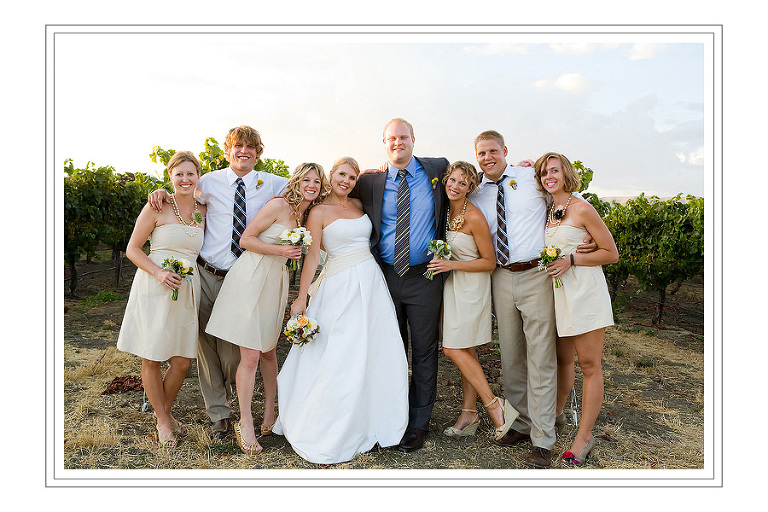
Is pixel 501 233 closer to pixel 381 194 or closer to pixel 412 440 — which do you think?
pixel 381 194

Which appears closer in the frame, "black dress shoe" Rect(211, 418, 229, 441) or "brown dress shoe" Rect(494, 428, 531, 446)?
"brown dress shoe" Rect(494, 428, 531, 446)

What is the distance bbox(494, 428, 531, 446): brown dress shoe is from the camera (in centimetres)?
500

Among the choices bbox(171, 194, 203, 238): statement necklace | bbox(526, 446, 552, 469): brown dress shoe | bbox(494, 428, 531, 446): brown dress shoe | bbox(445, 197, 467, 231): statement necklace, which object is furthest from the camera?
bbox(494, 428, 531, 446): brown dress shoe

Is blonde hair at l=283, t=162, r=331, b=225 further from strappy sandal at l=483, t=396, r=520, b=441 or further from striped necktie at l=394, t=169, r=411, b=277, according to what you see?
strappy sandal at l=483, t=396, r=520, b=441

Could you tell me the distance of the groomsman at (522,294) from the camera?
15.3ft

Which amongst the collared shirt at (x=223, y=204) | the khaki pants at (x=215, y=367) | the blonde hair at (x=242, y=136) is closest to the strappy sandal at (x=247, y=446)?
the khaki pants at (x=215, y=367)

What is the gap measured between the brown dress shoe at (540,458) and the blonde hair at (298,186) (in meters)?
2.86

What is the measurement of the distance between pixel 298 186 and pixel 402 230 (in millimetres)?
1023

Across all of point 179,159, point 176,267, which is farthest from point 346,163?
point 176,267

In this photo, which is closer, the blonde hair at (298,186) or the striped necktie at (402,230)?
the blonde hair at (298,186)

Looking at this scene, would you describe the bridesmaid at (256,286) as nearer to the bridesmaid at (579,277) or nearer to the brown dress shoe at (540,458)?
the bridesmaid at (579,277)

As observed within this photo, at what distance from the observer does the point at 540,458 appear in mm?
4539

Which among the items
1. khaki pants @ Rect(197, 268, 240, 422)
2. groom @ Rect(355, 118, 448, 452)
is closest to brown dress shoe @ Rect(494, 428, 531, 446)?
groom @ Rect(355, 118, 448, 452)
